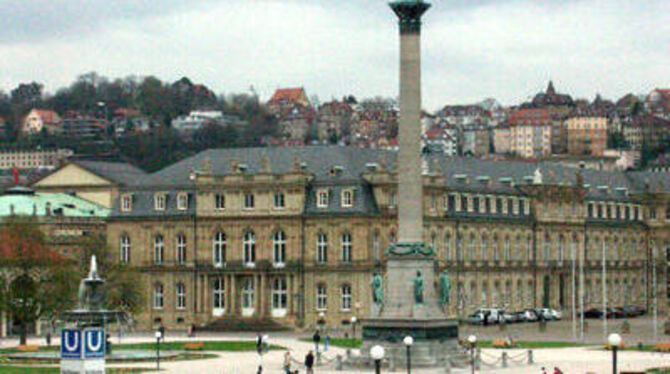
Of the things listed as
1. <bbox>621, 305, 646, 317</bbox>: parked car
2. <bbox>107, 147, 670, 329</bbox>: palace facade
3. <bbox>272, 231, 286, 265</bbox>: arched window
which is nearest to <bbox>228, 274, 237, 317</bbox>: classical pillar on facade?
<bbox>107, 147, 670, 329</bbox>: palace facade

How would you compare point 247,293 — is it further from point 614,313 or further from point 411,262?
point 411,262

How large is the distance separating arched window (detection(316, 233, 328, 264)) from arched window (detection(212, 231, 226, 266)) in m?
7.95

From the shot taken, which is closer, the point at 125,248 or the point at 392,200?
the point at 392,200

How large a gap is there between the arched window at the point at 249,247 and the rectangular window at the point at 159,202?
Answer: 842 centimetres

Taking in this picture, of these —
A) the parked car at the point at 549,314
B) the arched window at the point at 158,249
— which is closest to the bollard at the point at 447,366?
the arched window at the point at 158,249

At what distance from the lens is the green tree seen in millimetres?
118812

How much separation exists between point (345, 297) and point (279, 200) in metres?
9.21

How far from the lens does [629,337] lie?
123750 millimetres

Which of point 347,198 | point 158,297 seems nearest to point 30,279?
point 158,297

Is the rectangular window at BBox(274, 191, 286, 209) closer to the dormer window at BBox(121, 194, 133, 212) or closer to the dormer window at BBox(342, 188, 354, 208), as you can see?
the dormer window at BBox(342, 188, 354, 208)

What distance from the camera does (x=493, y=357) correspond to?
9881cm

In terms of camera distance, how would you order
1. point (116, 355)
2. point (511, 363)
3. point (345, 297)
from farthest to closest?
point (345, 297) < point (116, 355) < point (511, 363)

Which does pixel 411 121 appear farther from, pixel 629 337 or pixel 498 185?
pixel 498 185

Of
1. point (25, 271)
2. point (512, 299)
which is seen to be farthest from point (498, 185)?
point (25, 271)
